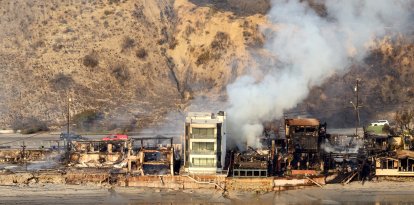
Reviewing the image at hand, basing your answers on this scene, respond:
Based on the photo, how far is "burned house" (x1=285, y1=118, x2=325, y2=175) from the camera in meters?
82.9

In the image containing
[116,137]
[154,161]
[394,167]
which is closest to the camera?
[394,167]

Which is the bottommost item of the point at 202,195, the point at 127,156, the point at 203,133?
the point at 202,195

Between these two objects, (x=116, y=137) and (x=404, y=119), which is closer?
(x=116, y=137)

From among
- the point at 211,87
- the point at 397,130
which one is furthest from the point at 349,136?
the point at 211,87

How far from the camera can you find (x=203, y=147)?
268 ft

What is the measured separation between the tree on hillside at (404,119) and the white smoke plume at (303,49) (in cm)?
854

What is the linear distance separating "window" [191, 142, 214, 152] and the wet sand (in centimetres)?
394

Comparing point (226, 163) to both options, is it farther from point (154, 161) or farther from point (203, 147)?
point (154, 161)

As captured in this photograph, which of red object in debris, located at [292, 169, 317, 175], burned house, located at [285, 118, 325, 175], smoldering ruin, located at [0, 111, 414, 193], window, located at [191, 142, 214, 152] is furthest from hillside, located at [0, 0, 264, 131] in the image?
red object in debris, located at [292, 169, 317, 175]

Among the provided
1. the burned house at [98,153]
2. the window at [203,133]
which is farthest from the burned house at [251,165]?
the burned house at [98,153]

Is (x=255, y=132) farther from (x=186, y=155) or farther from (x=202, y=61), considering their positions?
(x=202, y=61)

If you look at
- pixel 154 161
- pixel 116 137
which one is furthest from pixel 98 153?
pixel 154 161

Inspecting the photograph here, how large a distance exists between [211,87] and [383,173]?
114 feet

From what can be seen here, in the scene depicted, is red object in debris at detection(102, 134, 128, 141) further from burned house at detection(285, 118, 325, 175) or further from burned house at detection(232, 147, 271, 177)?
burned house at detection(285, 118, 325, 175)
